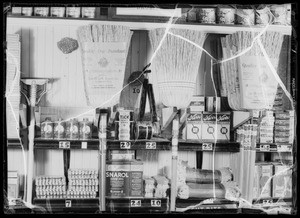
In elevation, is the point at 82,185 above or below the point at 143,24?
below

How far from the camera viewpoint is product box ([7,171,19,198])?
3892 mm

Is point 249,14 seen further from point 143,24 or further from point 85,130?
point 85,130

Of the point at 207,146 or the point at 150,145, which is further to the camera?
the point at 207,146

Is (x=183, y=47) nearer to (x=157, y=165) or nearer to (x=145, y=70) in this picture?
(x=145, y=70)

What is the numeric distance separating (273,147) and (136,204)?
3.59ft

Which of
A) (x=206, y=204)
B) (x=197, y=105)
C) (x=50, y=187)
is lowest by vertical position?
(x=206, y=204)

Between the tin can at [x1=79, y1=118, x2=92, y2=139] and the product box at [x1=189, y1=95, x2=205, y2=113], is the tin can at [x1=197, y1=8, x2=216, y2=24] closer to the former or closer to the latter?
the product box at [x1=189, y1=95, x2=205, y2=113]

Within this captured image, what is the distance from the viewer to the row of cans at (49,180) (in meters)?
3.95

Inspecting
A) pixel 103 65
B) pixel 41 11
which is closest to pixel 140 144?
pixel 103 65

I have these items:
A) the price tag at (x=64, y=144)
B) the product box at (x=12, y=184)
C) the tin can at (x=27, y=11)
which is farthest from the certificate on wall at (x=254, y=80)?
the product box at (x=12, y=184)

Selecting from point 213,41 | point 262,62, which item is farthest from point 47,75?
point 262,62

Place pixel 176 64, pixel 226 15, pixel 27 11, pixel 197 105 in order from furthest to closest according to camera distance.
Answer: pixel 197 105 → pixel 226 15 → pixel 176 64 → pixel 27 11

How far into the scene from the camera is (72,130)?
13.0ft

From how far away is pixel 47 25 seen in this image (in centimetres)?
388
